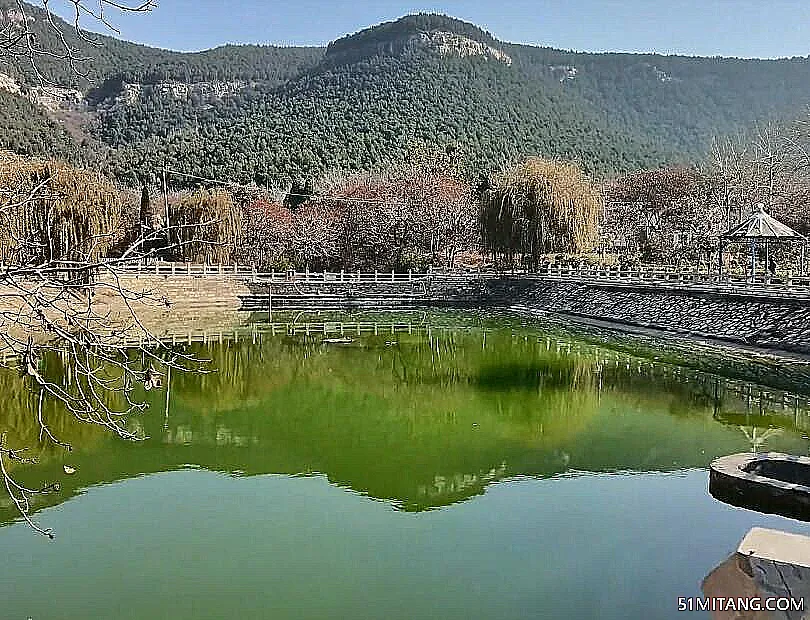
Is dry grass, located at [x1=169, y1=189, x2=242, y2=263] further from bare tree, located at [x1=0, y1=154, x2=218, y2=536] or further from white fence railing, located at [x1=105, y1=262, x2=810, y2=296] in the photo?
bare tree, located at [x1=0, y1=154, x2=218, y2=536]

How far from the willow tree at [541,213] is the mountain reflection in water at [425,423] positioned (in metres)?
17.0

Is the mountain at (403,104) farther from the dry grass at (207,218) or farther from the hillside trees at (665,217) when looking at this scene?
the hillside trees at (665,217)

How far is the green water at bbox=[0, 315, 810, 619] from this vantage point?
6297 mm

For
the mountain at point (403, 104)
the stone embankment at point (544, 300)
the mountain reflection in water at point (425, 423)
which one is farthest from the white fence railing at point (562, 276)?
the mountain at point (403, 104)

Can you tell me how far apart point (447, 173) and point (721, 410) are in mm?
43177

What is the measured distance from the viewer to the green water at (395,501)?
630 cm

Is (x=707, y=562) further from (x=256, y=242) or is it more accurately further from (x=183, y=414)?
(x=256, y=242)

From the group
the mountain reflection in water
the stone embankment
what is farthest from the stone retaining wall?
the mountain reflection in water

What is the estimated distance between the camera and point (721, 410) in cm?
1347

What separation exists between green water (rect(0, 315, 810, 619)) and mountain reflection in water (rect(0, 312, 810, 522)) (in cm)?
6

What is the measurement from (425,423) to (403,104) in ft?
239

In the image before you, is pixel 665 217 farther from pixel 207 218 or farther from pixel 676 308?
pixel 207 218

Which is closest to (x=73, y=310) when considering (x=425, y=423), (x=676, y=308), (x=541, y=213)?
(x=425, y=423)

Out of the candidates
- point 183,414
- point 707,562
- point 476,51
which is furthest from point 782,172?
point 476,51
